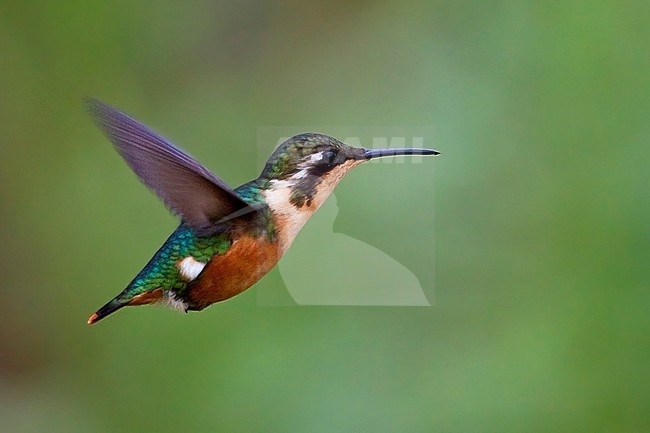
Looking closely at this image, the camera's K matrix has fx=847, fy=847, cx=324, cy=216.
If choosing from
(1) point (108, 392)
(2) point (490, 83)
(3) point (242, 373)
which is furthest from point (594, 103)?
(1) point (108, 392)

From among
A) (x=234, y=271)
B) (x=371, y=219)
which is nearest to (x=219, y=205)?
(x=234, y=271)

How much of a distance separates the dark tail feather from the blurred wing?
50mm

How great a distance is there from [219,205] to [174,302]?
0.18 feet

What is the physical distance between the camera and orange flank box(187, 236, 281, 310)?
1.17 ft

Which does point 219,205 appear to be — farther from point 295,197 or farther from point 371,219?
point 371,219

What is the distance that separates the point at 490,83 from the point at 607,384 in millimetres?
492

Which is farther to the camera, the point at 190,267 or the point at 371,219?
the point at 371,219

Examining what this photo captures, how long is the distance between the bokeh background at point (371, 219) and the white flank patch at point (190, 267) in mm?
614

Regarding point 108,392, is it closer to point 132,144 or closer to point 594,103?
point 594,103

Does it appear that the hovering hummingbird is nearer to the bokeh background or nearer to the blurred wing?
the blurred wing

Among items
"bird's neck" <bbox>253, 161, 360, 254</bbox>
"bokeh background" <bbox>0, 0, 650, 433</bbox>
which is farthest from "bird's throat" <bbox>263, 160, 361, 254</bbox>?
"bokeh background" <bbox>0, 0, 650, 433</bbox>

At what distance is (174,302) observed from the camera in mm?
378

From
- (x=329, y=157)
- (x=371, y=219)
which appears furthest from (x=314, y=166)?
(x=371, y=219)

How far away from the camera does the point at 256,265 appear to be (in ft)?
1.18
